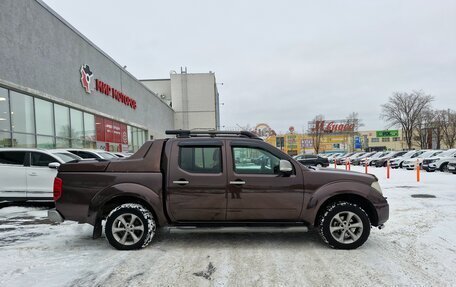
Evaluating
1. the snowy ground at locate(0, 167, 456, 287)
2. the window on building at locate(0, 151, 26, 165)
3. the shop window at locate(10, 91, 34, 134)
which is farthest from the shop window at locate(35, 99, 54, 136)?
the snowy ground at locate(0, 167, 456, 287)

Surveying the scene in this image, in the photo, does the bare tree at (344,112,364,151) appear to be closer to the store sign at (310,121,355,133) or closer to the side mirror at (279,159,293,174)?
the store sign at (310,121,355,133)

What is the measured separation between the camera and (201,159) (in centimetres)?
478

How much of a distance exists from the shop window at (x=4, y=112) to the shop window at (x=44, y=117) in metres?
1.79

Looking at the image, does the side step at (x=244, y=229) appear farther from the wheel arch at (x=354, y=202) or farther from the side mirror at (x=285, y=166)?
the side mirror at (x=285, y=166)

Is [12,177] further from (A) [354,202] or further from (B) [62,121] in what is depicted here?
(B) [62,121]

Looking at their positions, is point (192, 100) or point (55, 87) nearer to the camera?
point (55, 87)

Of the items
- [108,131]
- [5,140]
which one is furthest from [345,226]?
[108,131]

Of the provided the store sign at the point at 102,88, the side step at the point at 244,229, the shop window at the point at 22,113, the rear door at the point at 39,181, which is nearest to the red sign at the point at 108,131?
the store sign at the point at 102,88

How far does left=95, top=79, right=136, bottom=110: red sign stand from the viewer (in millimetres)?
20178

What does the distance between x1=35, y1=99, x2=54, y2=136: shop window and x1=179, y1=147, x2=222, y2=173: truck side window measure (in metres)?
11.7

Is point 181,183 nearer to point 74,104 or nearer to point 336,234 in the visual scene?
point 336,234

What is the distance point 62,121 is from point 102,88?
556 cm

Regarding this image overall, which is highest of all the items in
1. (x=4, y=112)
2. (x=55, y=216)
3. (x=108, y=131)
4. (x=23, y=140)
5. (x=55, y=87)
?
(x=55, y=87)

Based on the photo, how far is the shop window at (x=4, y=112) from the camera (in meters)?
11.4
